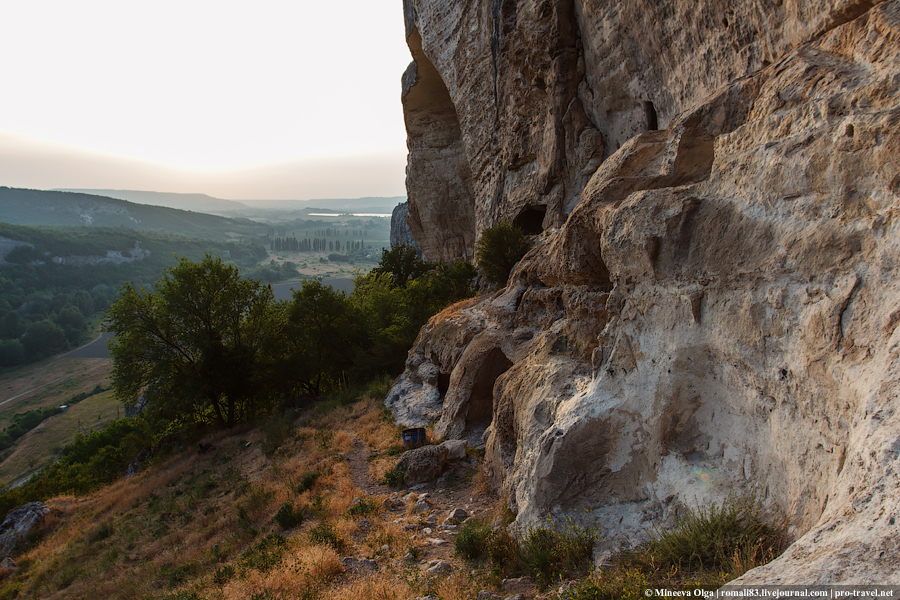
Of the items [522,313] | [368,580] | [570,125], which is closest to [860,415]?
[368,580]

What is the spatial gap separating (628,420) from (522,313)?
5.39 m

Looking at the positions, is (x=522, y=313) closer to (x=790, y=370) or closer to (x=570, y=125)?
(x=790, y=370)

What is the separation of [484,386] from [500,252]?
7289 millimetres

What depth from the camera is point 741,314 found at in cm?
460

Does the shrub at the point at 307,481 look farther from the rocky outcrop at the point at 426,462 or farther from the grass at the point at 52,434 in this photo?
the grass at the point at 52,434

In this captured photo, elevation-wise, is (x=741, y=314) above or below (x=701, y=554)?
above

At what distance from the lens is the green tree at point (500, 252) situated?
17.7m

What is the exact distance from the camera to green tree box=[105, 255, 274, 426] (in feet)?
60.7

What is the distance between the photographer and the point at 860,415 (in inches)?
126

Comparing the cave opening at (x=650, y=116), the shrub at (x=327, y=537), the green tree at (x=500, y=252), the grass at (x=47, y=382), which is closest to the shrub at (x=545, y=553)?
the shrub at (x=327, y=537)

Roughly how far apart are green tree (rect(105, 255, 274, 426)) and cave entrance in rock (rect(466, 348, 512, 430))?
12.4 metres

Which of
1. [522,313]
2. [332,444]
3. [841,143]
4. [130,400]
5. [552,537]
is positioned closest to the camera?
[841,143]

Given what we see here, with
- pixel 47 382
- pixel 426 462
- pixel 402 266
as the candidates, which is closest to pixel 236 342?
pixel 426 462

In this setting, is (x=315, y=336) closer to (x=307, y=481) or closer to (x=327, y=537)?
(x=307, y=481)
